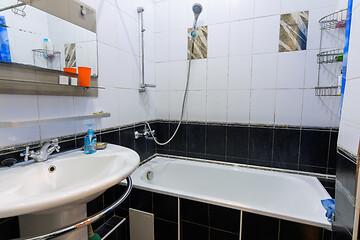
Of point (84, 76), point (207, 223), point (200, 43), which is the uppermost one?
point (200, 43)

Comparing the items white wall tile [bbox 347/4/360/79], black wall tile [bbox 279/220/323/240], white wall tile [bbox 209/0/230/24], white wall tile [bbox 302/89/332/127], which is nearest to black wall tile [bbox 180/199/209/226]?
black wall tile [bbox 279/220/323/240]

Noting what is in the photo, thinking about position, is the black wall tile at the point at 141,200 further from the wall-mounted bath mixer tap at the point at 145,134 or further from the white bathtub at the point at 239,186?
the wall-mounted bath mixer tap at the point at 145,134

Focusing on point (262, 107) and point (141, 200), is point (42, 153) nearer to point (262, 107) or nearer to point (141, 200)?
point (141, 200)

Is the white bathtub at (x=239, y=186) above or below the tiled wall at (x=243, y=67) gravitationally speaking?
below

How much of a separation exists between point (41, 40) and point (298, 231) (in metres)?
1.79

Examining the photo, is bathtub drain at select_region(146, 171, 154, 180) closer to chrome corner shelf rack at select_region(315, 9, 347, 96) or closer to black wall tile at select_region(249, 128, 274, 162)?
black wall tile at select_region(249, 128, 274, 162)

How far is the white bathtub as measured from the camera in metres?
1.22

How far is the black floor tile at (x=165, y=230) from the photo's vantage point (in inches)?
52.2

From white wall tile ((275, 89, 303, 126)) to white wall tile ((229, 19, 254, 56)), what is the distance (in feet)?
1.69

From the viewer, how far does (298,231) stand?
104cm

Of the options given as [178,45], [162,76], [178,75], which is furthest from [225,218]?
[178,45]

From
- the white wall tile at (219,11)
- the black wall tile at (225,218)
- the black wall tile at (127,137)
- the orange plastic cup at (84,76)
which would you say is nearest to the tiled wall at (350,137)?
the black wall tile at (225,218)

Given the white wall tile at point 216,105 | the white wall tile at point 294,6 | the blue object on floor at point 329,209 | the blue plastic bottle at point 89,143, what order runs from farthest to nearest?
the white wall tile at point 216,105
the white wall tile at point 294,6
the blue plastic bottle at point 89,143
the blue object on floor at point 329,209

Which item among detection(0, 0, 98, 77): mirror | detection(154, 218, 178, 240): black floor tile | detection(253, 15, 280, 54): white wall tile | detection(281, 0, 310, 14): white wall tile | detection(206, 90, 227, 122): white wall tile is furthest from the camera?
detection(206, 90, 227, 122): white wall tile
